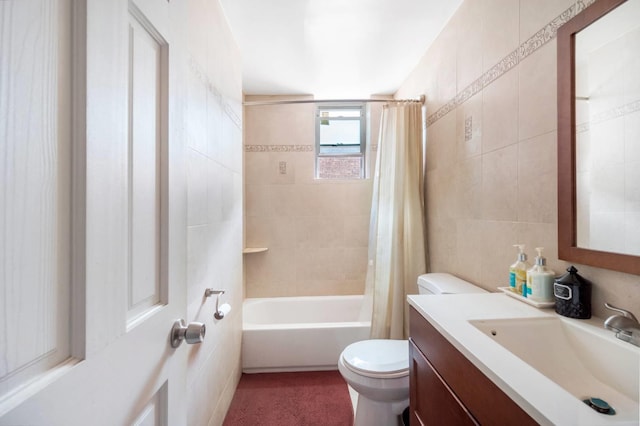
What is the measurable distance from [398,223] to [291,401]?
1.39 metres

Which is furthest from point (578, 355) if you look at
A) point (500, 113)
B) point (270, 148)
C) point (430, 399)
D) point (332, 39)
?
point (270, 148)

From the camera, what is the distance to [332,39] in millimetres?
1733

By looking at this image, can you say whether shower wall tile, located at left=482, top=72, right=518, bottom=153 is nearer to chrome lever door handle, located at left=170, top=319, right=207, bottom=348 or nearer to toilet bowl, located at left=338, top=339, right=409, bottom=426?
toilet bowl, located at left=338, top=339, right=409, bottom=426

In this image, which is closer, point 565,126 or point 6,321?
point 6,321

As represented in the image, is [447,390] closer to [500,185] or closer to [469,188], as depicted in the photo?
[500,185]

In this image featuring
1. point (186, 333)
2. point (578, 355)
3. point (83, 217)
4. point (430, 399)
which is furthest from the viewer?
point (430, 399)

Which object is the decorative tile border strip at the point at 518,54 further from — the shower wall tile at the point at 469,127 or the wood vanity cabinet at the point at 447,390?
the wood vanity cabinet at the point at 447,390

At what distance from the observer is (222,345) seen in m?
1.50

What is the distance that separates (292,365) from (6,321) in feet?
6.49

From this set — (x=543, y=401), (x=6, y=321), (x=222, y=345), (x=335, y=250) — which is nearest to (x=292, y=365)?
(x=222, y=345)

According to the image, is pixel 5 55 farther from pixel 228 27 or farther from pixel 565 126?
pixel 228 27

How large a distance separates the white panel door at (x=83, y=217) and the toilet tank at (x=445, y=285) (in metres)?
1.26

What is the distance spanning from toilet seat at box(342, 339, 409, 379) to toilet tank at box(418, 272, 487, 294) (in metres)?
0.35

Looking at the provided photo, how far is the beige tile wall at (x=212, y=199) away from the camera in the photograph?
108 cm
